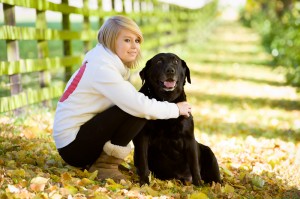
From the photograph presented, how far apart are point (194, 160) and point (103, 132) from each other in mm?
803

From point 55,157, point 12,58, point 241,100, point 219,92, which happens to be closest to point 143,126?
point 55,157

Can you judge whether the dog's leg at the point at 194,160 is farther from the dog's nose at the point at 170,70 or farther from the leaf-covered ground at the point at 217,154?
the dog's nose at the point at 170,70

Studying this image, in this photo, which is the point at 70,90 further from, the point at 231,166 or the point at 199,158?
the point at 231,166

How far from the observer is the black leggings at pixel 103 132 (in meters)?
3.95

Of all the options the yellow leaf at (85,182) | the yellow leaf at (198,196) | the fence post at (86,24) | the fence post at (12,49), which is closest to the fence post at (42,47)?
the fence post at (12,49)

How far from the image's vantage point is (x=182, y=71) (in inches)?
173

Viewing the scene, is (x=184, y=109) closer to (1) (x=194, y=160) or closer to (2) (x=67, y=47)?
(1) (x=194, y=160)

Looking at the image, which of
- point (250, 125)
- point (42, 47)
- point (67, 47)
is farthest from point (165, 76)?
point (67, 47)

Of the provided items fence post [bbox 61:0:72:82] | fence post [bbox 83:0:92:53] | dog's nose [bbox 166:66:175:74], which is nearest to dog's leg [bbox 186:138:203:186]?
dog's nose [bbox 166:66:175:74]

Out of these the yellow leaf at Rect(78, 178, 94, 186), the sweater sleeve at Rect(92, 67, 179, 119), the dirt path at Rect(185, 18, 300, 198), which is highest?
the sweater sleeve at Rect(92, 67, 179, 119)

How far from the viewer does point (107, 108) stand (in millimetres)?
4047

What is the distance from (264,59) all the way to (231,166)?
45.4 feet

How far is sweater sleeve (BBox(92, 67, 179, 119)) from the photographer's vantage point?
3855 millimetres

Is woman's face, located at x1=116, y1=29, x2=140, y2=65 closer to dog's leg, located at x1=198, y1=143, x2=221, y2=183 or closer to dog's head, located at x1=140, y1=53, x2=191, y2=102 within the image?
dog's head, located at x1=140, y1=53, x2=191, y2=102
